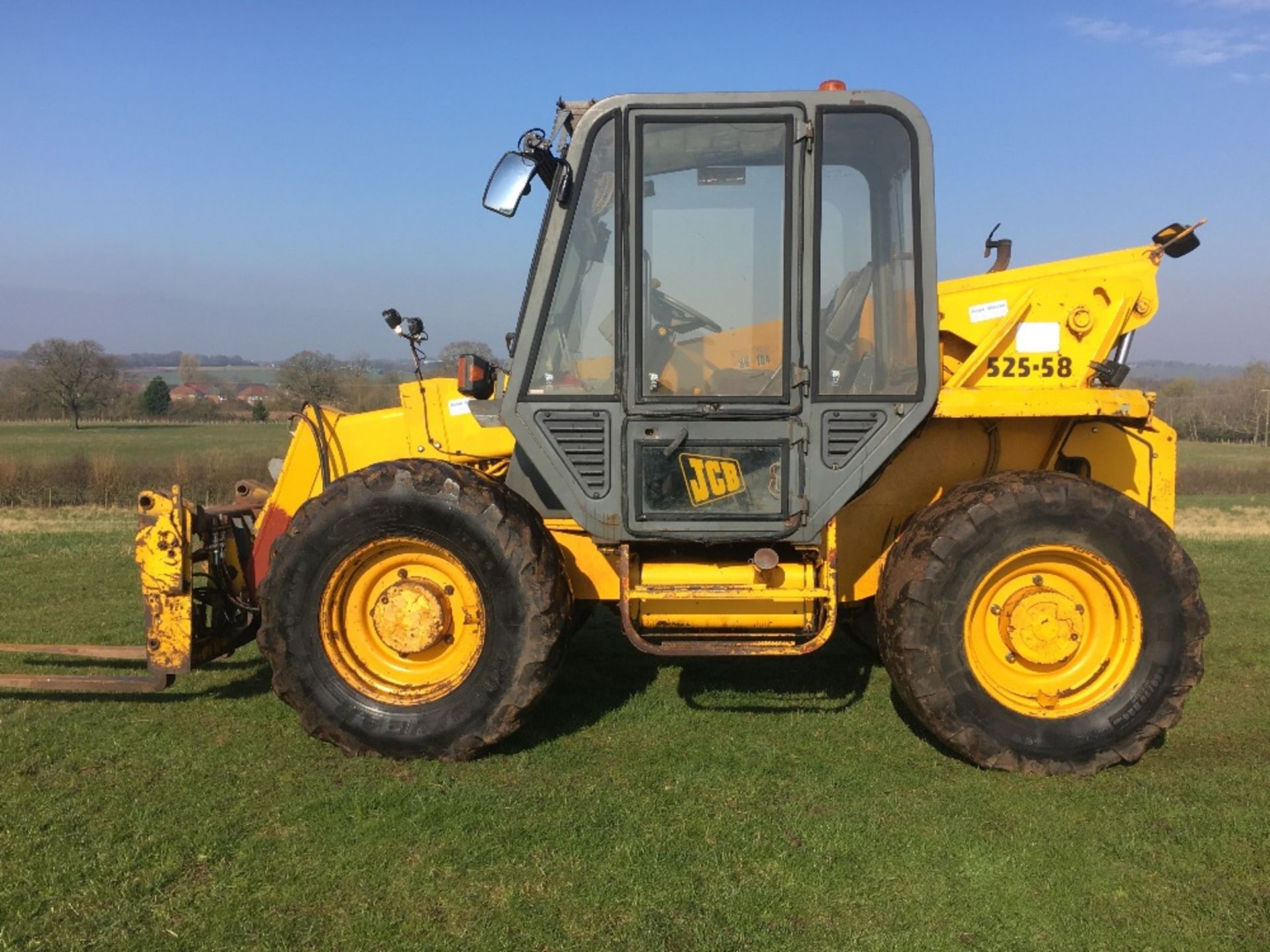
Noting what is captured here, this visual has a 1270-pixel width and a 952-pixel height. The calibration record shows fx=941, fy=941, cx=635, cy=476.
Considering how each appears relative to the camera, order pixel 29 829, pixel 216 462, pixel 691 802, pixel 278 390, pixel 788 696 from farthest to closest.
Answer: pixel 216 462 < pixel 278 390 < pixel 788 696 < pixel 691 802 < pixel 29 829

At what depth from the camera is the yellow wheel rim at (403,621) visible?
4.51m

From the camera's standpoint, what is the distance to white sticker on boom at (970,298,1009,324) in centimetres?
486

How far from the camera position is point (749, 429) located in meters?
4.39

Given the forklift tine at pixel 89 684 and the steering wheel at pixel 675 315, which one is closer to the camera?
the steering wheel at pixel 675 315

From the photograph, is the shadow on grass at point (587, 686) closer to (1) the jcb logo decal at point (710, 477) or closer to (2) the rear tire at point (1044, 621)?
(1) the jcb logo decal at point (710, 477)

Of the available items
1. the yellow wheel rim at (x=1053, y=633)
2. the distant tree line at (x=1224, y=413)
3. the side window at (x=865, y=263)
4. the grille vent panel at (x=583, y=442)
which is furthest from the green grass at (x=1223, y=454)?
the grille vent panel at (x=583, y=442)

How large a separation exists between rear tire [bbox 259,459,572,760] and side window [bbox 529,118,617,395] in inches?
24.9

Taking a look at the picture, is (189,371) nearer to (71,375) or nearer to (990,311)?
(71,375)

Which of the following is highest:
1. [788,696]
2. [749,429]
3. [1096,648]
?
[749,429]

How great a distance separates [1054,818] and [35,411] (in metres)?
70.0

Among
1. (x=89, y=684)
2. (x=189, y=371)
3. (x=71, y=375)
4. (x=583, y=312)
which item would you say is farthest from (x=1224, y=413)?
(x=189, y=371)

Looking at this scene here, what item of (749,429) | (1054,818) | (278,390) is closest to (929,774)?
(1054,818)

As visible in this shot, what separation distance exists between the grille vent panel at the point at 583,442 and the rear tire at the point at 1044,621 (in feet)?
4.82

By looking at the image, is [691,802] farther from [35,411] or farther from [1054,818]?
[35,411]
